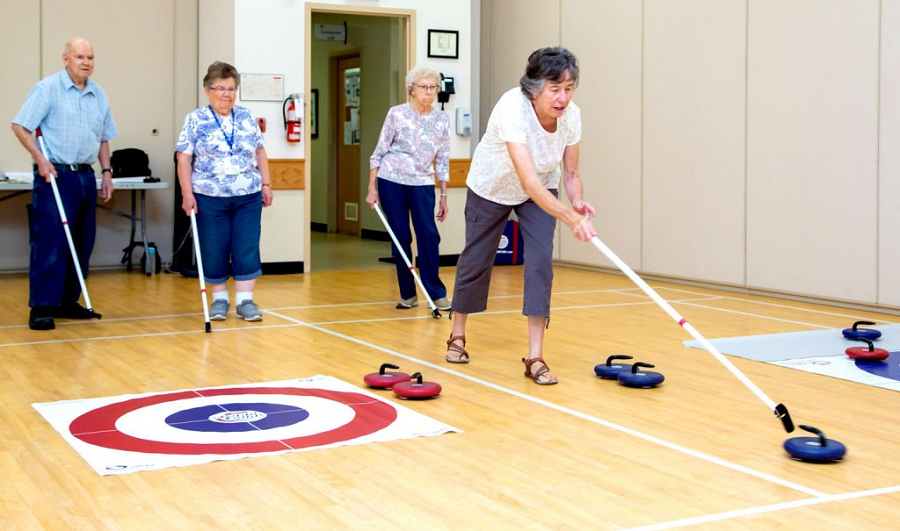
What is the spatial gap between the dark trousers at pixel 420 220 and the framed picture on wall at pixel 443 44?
3.31 meters

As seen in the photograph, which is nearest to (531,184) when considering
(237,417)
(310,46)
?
(237,417)

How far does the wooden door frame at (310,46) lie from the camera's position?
920 cm

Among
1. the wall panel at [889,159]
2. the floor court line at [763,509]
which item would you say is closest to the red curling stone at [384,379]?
the floor court line at [763,509]

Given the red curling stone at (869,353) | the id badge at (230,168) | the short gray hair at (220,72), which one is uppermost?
the short gray hair at (220,72)

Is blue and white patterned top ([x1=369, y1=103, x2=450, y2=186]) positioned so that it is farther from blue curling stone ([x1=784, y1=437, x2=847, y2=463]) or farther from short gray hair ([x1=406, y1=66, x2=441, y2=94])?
blue curling stone ([x1=784, y1=437, x2=847, y2=463])

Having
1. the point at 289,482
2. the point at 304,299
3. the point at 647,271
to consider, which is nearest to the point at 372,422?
the point at 289,482

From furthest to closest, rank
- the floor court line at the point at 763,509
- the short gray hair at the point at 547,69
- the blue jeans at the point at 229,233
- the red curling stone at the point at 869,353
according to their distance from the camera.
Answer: the blue jeans at the point at 229,233, the red curling stone at the point at 869,353, the short gray hair at the point at 547,69, the floor court line at the point at 763,509

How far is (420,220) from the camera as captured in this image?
6672mm

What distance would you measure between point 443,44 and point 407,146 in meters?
3.37

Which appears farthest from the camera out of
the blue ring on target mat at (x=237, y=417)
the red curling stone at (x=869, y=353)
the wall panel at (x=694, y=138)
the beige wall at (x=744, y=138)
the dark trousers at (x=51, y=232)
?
the wall panel at (x=694, y=138)

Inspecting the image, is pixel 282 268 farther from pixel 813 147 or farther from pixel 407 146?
pixel 813 147

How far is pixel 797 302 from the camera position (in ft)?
24.5

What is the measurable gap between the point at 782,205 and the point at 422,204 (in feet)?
8.77

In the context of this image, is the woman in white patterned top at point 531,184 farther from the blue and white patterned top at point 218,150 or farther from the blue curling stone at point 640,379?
the blue and white patterned top at point 218,150
